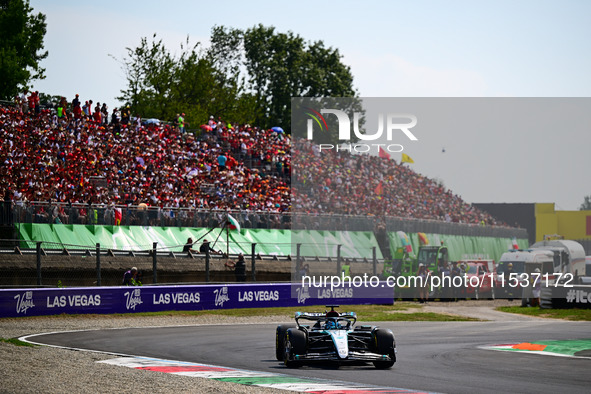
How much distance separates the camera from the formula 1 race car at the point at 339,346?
1327 cm

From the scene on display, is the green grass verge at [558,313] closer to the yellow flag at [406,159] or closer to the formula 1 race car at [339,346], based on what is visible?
the yellow flag at [406,159]

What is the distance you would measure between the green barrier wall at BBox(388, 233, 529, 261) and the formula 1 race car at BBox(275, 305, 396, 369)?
23693mm

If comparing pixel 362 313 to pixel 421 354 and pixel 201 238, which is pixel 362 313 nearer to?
pixel 201 238

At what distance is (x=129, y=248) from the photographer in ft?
92.6

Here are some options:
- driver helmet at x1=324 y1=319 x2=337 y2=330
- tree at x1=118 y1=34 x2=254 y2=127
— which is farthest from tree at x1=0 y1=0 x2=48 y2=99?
driver helmet at x1=324 y1=319 x2=337 y2=330

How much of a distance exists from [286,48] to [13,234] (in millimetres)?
49078

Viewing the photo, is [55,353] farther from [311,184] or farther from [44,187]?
[311,184]

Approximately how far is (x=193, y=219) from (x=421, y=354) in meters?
16.7

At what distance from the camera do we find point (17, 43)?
49344 millimetres

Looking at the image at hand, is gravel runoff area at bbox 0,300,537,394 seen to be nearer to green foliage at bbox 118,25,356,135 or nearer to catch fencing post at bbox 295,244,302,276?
catch fencing post at bbox 295,244,302,276

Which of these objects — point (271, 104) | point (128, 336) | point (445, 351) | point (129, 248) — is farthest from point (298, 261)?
point (271, 104)

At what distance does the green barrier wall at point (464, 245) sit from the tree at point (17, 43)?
24307mm

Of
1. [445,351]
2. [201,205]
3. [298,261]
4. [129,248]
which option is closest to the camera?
[445,351]

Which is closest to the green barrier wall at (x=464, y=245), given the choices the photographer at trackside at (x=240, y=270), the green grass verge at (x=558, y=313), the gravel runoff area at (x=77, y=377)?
the green grass verge at (x=558, y=313)
